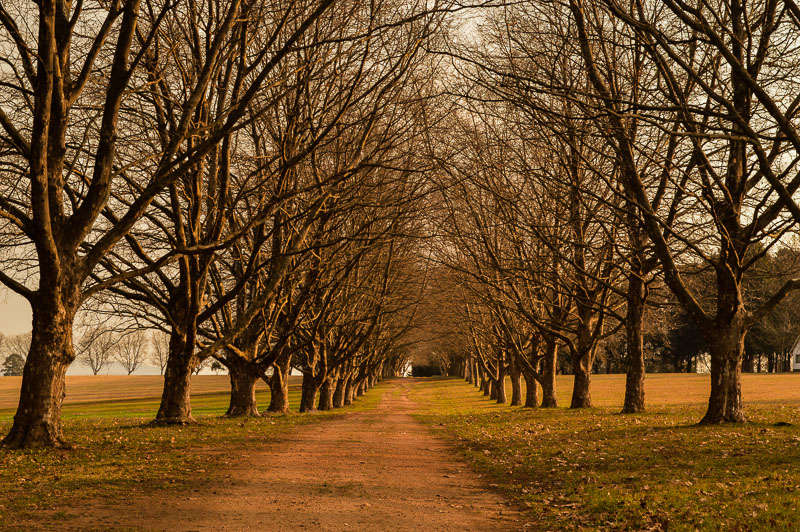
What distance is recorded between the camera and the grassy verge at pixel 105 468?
6.84 metres

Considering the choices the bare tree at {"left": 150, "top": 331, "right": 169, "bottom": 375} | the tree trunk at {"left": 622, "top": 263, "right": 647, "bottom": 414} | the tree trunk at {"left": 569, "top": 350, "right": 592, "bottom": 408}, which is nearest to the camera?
the tree trunk at {"left": 622, "top": 263, "right": 647, "bottom": 414}

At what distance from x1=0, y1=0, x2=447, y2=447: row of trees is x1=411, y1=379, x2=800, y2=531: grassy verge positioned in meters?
5.46

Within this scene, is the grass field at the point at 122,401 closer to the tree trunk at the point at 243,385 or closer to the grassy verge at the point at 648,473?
the tree trunk at the point at 243,385

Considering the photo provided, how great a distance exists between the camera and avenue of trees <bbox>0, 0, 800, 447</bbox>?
10359 millimetres

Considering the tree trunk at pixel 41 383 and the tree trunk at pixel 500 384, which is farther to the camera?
the tree trunk at pixel 500 384

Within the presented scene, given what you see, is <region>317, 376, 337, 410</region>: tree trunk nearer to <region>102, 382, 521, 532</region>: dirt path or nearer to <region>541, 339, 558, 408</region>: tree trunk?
<region>541, 339, 558, 408</region>: tree trunk

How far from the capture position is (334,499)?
25.0 feet

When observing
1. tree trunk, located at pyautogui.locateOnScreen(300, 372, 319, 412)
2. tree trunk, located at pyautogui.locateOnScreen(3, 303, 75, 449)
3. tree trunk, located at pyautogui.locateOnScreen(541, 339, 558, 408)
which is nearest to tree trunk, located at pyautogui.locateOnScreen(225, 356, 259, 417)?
tree trunk, located at pyautogui.locateOnScreen(300, 372, 319, 412)

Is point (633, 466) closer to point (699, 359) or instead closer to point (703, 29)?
point (703, 29)

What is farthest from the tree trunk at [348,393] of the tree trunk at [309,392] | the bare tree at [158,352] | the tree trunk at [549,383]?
the bare tree at [158,352]

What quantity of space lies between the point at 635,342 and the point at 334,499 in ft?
43.8

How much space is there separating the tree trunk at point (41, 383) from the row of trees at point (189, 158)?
0.02 m

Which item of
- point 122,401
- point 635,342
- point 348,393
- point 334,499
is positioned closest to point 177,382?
point 334,499

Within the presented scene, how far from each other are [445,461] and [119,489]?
17.5 ft
